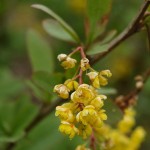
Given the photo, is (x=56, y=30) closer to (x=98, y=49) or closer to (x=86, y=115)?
(x=98, y=49)

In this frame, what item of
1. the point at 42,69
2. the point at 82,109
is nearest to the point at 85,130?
the point at 82,109

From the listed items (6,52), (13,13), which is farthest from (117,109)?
(13,13)

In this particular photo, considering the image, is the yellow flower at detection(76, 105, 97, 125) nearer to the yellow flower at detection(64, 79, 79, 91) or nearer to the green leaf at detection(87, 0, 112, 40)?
the yellow flower at detection(64, 79, 79, 91)

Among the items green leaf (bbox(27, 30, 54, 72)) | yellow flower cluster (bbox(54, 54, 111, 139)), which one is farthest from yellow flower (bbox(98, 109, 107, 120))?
green leaf (bbox(27, 30, 54, 72))

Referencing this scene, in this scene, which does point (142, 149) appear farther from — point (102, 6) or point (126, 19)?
point (102, 6)

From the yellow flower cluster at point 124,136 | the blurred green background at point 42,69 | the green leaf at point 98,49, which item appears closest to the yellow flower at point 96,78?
the green leaf at point 98,49

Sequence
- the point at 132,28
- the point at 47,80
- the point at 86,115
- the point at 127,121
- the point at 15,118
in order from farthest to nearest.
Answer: the point at 15,118, the point at 127,121, the point at 47,80, the point at 132,28, the point at 86,115
